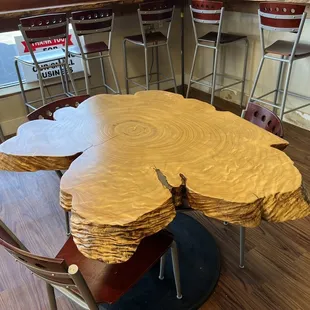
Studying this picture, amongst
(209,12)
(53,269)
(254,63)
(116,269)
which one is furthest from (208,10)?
(53,269)

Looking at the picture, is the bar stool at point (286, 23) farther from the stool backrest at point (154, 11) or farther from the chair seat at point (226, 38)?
the stool backrest at point (154, 11)

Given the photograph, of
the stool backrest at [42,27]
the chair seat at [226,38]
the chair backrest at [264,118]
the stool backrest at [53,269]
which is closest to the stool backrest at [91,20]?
the stool backrest at [42,27]

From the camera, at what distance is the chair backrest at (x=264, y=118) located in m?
1.58

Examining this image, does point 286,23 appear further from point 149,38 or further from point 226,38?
point 149,38

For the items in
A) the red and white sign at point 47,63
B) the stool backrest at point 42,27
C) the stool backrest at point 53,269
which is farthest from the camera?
the red and white sign at point 47,63

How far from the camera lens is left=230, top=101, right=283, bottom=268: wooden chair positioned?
1.58 metres

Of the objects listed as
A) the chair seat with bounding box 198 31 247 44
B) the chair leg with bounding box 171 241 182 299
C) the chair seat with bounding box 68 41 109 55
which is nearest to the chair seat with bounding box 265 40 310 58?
the chair seat with bounding box 198 31 247 44

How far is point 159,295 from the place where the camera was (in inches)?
63.9

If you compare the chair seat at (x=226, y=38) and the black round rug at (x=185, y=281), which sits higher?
the chair seat at (x=226, y=38)

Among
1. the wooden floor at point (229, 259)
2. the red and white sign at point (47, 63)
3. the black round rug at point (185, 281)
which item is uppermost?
the red and white sign at point (47, 63)

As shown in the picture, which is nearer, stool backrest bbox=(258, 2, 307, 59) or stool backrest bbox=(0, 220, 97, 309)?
stool backrest bbox=(0, 220, 97, 309)

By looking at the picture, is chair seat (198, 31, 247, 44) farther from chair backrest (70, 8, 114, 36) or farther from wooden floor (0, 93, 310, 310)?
wooden floor (0, 93, 310, 310)

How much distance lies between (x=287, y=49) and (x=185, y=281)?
2090mm

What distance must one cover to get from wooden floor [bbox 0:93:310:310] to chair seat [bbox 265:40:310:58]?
0.95 metres
